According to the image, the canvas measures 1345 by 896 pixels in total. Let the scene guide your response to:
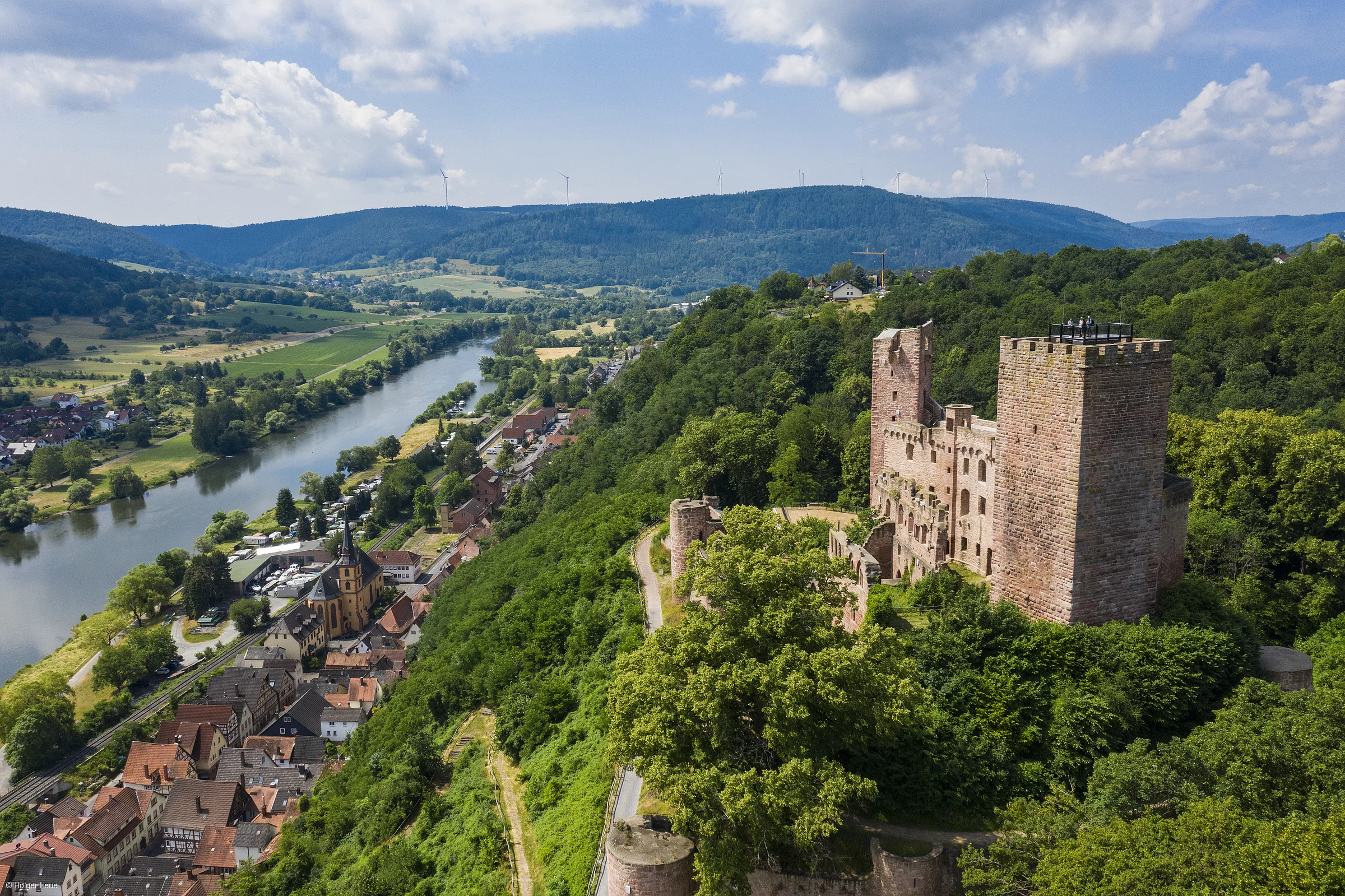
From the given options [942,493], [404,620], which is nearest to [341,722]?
[404,620]

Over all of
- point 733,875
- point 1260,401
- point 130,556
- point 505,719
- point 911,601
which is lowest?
point 130,556

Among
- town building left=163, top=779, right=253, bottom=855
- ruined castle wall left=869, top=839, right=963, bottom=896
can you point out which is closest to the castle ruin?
ruined castle wall left=869, top=839, right=963, bottom=896

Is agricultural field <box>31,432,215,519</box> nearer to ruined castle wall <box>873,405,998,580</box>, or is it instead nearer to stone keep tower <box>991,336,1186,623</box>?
ruined castle wall <box>873,405,998,580</box>

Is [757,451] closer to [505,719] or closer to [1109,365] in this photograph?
Answer: [505,719]

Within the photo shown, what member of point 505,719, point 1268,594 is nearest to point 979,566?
point 1268,594

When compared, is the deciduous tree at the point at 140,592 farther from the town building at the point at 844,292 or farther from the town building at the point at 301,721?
the town building at the point at 844,292

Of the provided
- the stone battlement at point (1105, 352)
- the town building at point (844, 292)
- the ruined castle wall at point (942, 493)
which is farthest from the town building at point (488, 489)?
the stone battlement at point (1105, 352)
